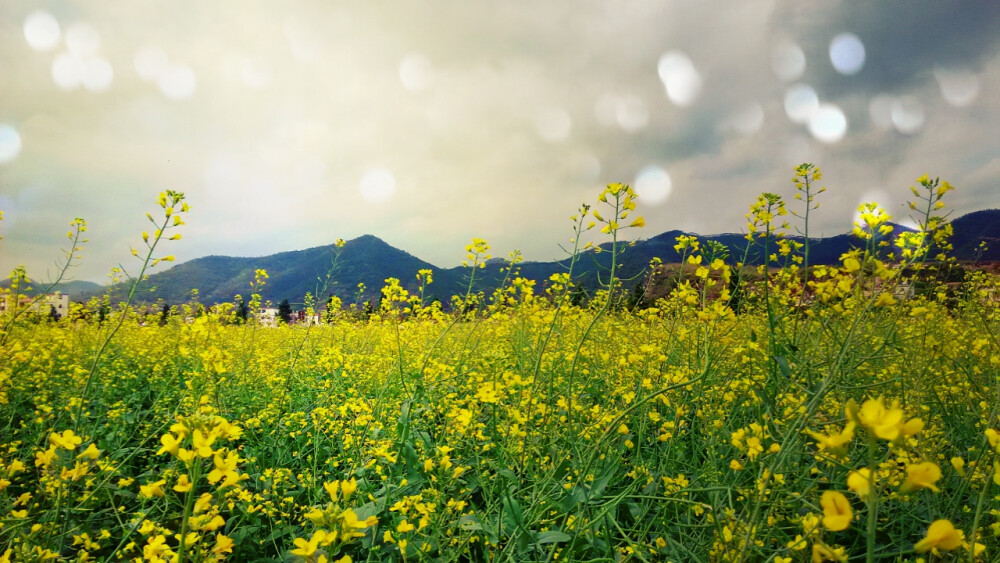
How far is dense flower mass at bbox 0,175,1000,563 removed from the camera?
49.7 inches

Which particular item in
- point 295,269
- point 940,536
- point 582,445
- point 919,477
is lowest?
point 582,445

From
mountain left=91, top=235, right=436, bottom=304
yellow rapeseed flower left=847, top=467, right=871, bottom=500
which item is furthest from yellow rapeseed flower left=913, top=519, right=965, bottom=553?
mountain left=91, top=235, right=436, bottom=304

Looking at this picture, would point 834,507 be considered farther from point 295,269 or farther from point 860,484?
point 295,269

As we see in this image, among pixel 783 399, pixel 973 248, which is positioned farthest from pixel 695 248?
pixel 973 248

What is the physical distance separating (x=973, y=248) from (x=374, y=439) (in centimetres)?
654

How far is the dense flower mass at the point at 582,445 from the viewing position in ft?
4.14

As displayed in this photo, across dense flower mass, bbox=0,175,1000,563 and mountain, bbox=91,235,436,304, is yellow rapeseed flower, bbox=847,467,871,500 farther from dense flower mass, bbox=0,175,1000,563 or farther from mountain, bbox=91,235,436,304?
mountain, bbox=91,235,436,304

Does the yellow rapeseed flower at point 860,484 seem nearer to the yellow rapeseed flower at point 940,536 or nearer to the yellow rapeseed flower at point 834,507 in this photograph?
the yellow rapeseed flower at point 834,507

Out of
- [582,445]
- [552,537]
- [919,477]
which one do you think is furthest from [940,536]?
[582,445]

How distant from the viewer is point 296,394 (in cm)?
425

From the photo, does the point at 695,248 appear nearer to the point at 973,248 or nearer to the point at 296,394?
the point at 296,394

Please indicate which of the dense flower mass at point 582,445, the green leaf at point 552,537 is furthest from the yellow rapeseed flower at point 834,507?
the green leaf at point 552,537

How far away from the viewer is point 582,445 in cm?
218

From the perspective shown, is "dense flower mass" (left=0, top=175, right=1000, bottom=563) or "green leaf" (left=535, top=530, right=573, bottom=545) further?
"green leaf" (left=535, top=530, right=573, bottom=545)
